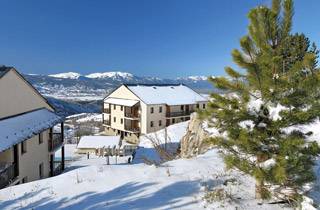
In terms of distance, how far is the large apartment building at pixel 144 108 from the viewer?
51000 mm

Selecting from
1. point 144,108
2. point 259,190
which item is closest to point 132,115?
point 144,108

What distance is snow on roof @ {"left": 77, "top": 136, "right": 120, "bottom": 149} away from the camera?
4386 centimetres

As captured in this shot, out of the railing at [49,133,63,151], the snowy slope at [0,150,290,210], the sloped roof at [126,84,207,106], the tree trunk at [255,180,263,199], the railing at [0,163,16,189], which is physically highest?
the sloped roof at [126,84,207,106]

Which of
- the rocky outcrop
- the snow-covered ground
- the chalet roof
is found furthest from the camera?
the chalet roof

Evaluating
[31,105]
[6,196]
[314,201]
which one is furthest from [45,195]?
[31,105]

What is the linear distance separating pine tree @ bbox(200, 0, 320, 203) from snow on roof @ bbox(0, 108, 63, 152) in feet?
36.7

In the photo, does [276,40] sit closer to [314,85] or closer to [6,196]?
[314,85]

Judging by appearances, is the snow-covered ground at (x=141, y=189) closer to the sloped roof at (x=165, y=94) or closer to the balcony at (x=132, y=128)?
the sloped roof at (x=165, y=94)

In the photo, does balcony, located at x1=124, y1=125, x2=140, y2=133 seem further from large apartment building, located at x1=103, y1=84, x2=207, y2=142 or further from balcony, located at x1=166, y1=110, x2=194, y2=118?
balcony, located at x1=166, y1=110, x2=194, y2=118

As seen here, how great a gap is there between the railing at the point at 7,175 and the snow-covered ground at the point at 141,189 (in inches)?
248

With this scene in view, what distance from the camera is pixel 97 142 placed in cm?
4512

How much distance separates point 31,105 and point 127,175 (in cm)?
1582

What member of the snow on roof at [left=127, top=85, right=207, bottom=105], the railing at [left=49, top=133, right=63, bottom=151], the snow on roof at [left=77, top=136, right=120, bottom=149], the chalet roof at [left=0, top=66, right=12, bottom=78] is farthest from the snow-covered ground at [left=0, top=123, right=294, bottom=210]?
the snow on roof at [left=127, top=85, right=207, bottom=105]

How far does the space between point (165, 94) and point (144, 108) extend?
20.4 feet
